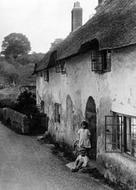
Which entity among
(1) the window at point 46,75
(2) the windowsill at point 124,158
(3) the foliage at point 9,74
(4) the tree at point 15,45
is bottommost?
(2) the windowsill at point 124,158

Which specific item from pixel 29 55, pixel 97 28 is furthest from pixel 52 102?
pixel 29 55

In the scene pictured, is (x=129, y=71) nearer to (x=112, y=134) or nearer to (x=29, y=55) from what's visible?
(x=112, y=134)

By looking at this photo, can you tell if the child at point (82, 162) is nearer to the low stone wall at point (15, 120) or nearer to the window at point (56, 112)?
the window at point (56, 112)

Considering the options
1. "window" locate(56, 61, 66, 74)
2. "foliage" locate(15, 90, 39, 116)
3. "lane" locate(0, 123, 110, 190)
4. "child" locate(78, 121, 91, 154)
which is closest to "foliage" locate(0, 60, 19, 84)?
"foliage" locate(15, 90, 39, 116)

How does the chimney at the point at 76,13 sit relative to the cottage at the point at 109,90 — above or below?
above

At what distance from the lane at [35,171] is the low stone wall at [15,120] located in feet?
15.3

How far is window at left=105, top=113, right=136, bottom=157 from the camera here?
35.4ft

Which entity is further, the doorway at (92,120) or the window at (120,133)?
the doorway at (92,120)

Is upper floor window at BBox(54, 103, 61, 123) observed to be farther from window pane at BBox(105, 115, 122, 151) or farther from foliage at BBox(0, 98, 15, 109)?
foliage at BBox(0, 98, 15, 109)

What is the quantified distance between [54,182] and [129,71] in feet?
14.5

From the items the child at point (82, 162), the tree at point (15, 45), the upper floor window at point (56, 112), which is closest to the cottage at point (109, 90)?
the child at point (82, 162)

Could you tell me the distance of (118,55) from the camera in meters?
11.4

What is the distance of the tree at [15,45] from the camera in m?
82.7

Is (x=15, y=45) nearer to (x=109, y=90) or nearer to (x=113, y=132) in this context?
(x=109, y=90)
